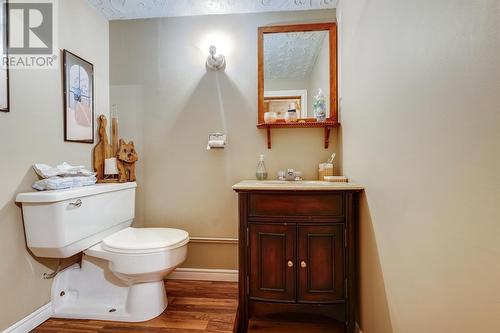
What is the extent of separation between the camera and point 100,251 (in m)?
1.48

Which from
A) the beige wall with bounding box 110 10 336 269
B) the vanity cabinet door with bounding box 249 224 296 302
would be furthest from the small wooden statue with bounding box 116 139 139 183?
the vanity cabinet door with bounding box 249 224 296 302

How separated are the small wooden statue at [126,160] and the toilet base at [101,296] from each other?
61 cm

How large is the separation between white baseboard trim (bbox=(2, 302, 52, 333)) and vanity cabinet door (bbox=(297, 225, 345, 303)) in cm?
151

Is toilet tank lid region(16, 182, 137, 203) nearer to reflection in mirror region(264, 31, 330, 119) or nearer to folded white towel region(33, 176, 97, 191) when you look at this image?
folded white towel region(33, 176, 97, 191)

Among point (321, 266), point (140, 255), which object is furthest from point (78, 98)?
point (321, 266)

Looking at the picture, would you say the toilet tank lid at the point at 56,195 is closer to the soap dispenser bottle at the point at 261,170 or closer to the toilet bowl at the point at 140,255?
the toilet bowl at the point at 140,255

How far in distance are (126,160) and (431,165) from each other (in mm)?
1912

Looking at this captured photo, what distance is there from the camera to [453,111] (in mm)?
704

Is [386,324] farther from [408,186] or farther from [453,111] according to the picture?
[453,111]

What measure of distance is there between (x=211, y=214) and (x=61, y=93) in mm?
1319

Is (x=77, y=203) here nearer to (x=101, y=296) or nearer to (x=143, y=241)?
(x=143, y=241)

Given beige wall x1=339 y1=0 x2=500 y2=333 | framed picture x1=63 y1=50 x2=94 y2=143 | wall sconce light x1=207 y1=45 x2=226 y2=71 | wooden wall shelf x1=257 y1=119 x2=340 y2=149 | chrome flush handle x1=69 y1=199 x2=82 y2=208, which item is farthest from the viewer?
wall sconce light x1=207 y1=45 x2=226 y2=71

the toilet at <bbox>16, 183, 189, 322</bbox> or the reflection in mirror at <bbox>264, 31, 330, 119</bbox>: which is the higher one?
the reflection in mirror at <bbox>264, 31, 330, 119</bbox>

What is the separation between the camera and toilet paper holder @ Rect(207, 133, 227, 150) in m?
1.94
